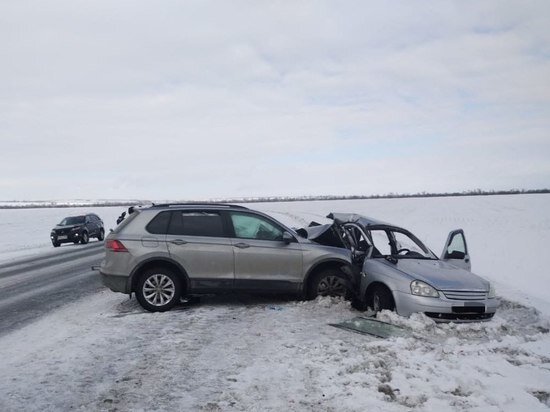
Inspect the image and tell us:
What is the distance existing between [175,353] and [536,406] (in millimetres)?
3780

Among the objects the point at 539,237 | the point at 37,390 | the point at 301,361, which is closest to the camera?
the point at 37,390

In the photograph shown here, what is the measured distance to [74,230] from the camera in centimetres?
2734

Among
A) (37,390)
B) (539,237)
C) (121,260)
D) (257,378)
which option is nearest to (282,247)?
(121,260)

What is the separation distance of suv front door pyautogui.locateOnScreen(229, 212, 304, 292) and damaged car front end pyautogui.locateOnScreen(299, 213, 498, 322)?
837 mm

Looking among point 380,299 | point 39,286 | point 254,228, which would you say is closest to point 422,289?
point 380,299

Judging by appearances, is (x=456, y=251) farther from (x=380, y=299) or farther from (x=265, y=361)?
(x=265, y=361)

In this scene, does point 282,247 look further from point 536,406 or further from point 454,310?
point 536,406

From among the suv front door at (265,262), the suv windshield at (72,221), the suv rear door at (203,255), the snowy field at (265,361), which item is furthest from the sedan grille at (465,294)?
the suv windshield at (72,221)

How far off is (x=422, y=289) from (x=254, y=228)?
2929 millimetres

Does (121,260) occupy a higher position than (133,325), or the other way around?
(121,260)

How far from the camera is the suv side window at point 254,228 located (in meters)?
8.66

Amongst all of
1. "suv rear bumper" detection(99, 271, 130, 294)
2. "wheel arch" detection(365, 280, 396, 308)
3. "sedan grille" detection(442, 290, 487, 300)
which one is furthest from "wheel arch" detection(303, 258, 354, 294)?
"suv rear bumper" detection(99, 271, 130, 294)

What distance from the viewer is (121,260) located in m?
8.23

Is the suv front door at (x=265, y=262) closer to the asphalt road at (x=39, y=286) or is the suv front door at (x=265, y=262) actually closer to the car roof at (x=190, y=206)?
the car roof at (x=190, y=206)
